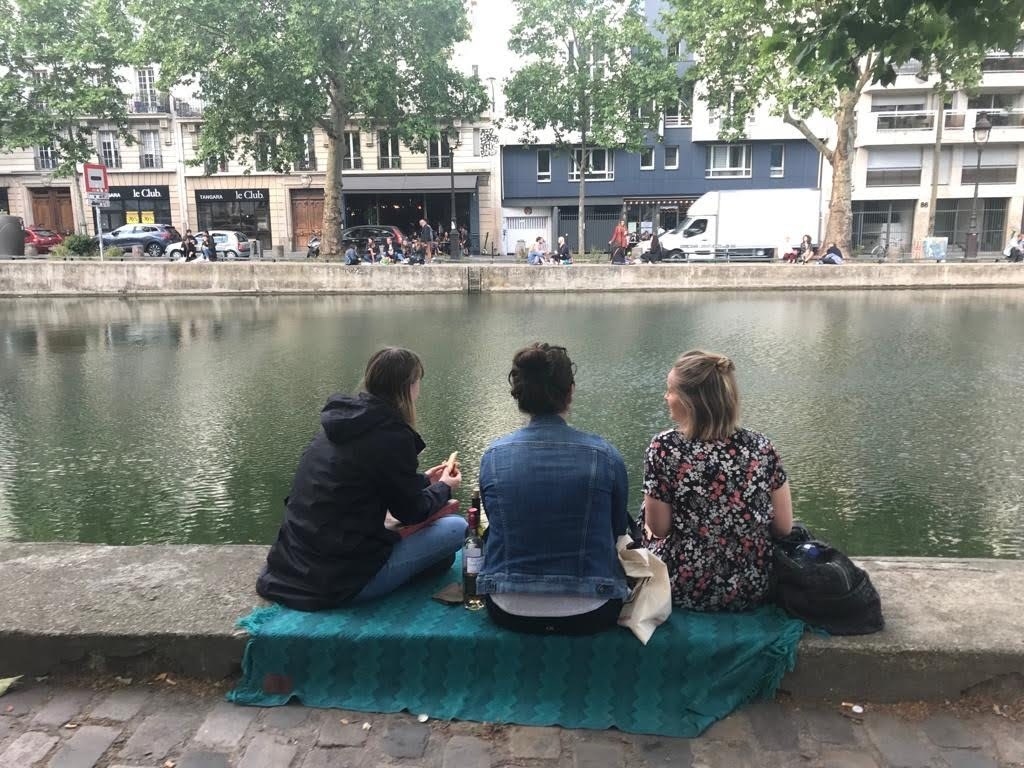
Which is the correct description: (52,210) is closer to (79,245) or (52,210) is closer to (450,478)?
(79,245)

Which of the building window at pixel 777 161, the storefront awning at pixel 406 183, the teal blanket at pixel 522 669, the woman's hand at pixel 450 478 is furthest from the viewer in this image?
the building window at pixel 777 161

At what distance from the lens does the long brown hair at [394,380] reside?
10.7 ft

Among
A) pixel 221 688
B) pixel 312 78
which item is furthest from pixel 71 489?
pixel 312 78

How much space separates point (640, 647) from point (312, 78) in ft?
94.7

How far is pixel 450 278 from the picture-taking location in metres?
24.2

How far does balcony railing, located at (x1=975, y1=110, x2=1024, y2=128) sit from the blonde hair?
163 feet

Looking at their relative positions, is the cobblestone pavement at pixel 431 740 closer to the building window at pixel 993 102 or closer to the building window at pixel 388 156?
the building window at pixel 388 156

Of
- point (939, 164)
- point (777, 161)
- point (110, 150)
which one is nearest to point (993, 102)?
point (939, 164)

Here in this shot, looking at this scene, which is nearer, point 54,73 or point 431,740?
point 431,740

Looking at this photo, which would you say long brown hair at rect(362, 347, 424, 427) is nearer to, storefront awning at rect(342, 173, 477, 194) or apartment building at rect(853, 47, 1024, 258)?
storefront awning at rect(342, 173, 477, 194)

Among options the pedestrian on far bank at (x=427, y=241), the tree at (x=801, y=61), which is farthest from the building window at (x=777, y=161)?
the pedestrian on far bank at (x=427, y=241)

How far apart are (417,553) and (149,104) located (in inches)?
1937

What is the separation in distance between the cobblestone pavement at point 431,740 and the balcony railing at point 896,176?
4802cm

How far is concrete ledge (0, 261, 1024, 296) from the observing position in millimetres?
23641
